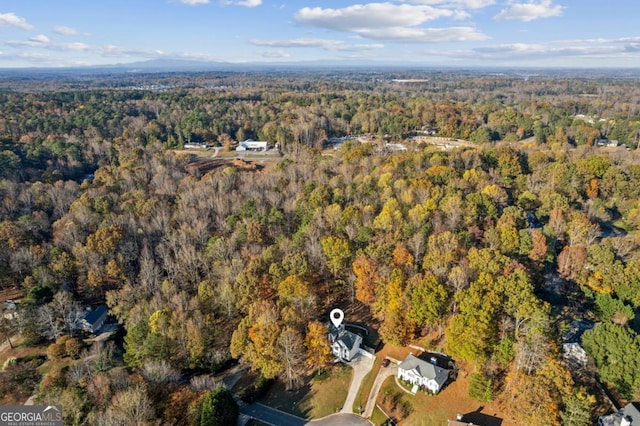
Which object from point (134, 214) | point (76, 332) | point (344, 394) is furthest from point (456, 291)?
point (134, 214)

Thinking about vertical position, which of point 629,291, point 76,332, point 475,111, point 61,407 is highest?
point 475,111

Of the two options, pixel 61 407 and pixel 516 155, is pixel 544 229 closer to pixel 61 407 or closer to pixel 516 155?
pixel 516 155

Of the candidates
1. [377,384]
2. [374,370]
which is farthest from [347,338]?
[377,384]

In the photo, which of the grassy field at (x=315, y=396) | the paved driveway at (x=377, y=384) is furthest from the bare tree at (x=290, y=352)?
the paved driveway at (x=377, y=384)

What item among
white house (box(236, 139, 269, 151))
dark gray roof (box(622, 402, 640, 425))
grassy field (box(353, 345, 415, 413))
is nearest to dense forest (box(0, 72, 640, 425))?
grassy field (box(353, 345, 415, 413))

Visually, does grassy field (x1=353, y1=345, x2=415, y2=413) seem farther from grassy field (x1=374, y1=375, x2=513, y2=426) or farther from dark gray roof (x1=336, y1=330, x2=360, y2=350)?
dark gray roof (x1=336, y1=330, x2=360, y2=350)

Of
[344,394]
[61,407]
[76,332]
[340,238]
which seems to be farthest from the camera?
[340,238]

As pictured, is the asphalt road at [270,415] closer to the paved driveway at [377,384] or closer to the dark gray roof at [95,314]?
the paved driveway at [377,384]
